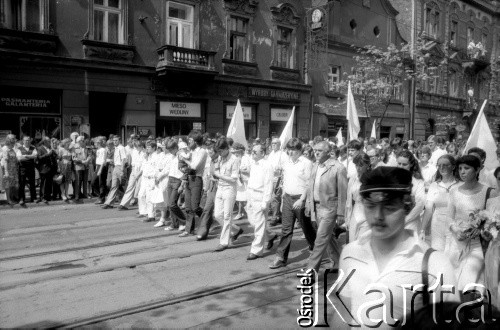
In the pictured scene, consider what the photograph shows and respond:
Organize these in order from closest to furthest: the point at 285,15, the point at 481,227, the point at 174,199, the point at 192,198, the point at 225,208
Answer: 1. the point at 481,227
2. the point at 225,208
3. the point at 192,198
4. the point at 174,199
5. the point at 285,15

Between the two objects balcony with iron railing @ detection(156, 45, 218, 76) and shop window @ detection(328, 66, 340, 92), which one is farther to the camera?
shop window @ detection(328, 66, 340, 92)

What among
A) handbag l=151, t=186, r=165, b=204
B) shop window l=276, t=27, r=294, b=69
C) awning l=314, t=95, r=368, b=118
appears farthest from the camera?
awning l=314, t=95, r=368, b=118

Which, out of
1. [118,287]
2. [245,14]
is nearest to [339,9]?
[245,14]

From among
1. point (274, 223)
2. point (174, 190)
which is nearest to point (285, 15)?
point (274, 223)

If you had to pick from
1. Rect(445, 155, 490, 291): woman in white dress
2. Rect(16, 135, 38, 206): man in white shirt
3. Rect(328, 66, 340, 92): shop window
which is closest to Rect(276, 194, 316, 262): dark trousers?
Rect(445, 155, 490, 291): woman in white dress

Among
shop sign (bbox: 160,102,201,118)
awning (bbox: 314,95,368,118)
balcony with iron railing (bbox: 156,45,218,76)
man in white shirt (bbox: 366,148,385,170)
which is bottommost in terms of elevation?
man in white shirt (bbox: 366,148,385,170)

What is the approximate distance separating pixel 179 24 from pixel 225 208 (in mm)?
13427

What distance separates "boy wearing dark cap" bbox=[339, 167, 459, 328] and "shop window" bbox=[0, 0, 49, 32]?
15.8 meters

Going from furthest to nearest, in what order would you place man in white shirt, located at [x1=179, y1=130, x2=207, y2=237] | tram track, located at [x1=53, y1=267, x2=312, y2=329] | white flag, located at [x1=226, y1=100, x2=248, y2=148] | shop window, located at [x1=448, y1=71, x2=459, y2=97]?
shop window, located at [x1=448, y1=71, x2=459, y2=97] → white flag, located at [x1=226, y1=100, x2=248, y2=148] → man in white shirt, located at [x1=179, y1=130, x2=207, y2=237] → tram track, located at [x1=53, y1=267, x2=312, y2=329]

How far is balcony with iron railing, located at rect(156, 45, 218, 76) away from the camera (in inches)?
683

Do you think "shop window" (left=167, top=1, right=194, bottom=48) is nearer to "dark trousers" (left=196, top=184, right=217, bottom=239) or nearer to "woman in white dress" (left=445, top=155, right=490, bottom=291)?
"dark trousers" (left=196, top=184, right=217, bottom=239)

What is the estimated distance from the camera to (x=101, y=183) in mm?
12367

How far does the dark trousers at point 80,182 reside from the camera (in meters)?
12.3

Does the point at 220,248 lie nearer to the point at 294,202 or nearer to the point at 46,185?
the point at 294,202
